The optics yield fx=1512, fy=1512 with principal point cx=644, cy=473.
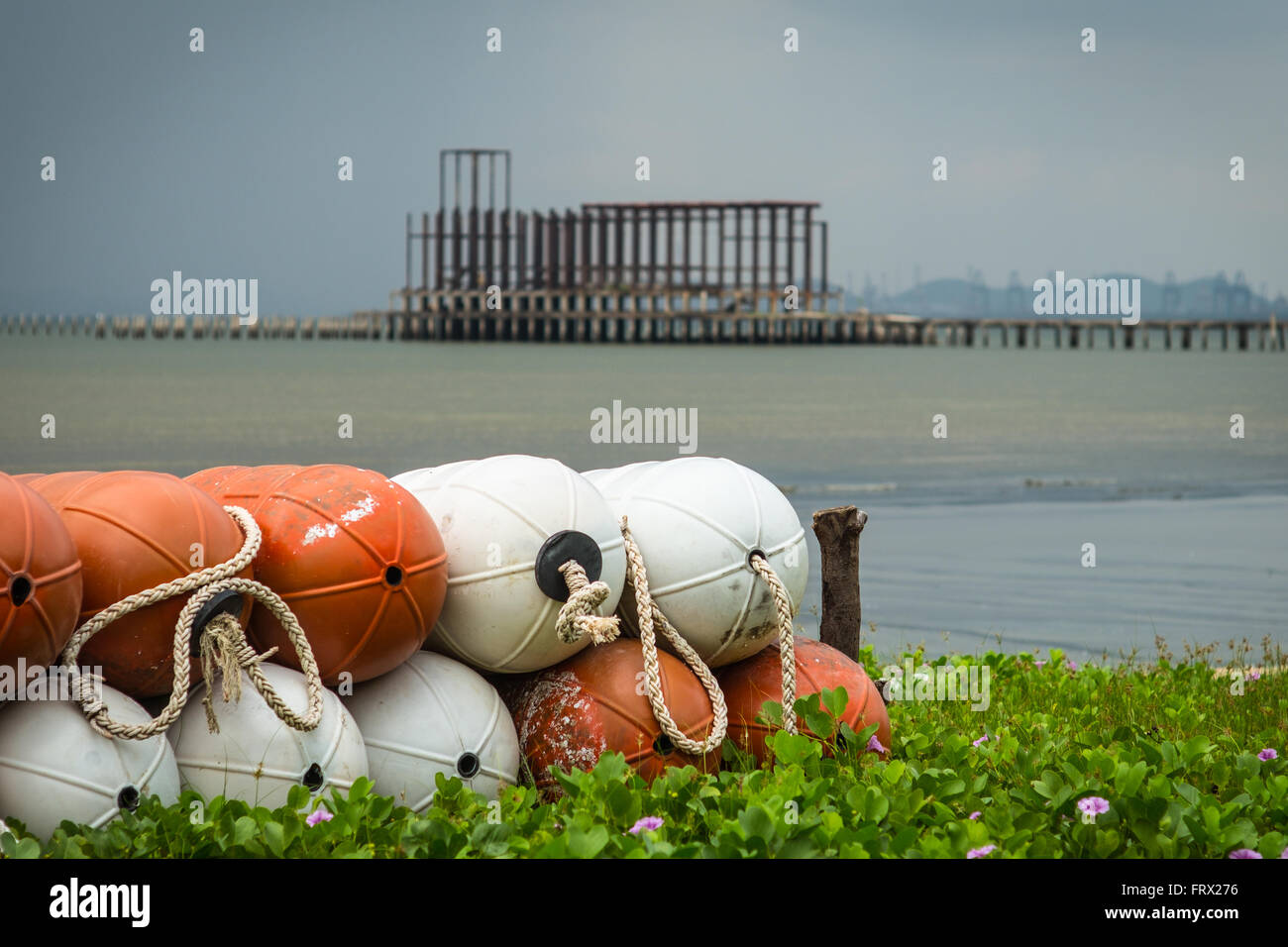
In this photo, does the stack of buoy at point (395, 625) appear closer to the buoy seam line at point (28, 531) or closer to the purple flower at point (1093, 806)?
the buoy seam line at point (28, 531)

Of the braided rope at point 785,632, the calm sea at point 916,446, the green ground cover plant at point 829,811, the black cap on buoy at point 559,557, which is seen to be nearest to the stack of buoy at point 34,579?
Result: the green ground cover plant at point 829,811

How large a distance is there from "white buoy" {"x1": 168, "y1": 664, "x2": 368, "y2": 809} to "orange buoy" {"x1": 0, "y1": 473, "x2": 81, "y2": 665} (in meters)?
0.63

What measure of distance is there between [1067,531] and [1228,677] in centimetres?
1277

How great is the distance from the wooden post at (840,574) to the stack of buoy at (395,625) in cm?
93

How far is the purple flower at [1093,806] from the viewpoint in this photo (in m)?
5.20

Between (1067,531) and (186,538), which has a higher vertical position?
(186,538)

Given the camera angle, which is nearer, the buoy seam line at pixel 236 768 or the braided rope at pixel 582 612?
the buoy seam line at pixel 236 768

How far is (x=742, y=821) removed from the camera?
4777mm

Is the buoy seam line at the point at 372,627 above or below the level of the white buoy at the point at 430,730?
above

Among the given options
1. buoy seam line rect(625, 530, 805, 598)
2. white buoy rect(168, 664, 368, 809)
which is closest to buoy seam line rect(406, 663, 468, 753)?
white buoy rect(168, 664, 368, 809)

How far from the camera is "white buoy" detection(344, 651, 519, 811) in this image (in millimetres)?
5582

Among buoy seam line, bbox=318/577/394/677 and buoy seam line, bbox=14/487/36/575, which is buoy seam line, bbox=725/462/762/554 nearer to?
buoy seam line, bbox=318/577/394/677
